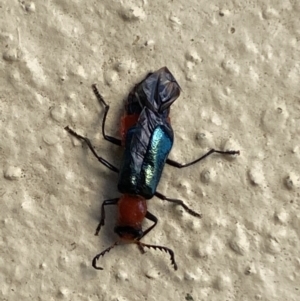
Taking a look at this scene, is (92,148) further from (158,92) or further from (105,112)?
(158,92)

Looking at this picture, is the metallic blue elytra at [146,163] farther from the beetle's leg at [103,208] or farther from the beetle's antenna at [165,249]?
the beetle's antenna at [165,249]

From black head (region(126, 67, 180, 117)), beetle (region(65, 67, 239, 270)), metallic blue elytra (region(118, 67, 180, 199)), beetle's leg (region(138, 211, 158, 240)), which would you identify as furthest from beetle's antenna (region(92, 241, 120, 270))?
black head (region(126, 67, 180, 117))

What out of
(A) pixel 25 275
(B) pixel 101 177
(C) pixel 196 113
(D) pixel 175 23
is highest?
(D) pixel 175 23

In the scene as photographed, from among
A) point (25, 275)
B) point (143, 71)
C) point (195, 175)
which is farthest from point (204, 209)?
point (25, 275)

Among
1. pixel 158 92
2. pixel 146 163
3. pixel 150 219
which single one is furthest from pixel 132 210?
pixel 158 92

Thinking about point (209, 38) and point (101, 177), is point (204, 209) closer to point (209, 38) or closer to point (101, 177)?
point (101, 177)

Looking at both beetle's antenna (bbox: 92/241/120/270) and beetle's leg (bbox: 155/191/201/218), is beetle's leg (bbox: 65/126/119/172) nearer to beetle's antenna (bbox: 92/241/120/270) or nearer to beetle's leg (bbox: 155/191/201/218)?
beetle's leg (bbox: 155/191/201/218)
